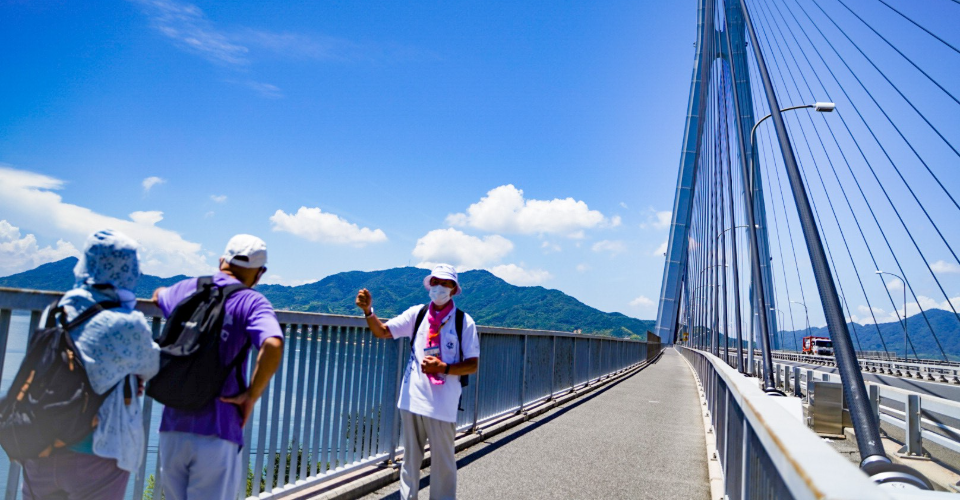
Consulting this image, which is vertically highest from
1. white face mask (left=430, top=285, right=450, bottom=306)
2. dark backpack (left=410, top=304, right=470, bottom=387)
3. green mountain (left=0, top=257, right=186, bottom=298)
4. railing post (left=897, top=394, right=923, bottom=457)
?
green mountain (left=0, top=257, right=186, bottom=298)

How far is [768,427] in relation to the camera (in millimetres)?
2535

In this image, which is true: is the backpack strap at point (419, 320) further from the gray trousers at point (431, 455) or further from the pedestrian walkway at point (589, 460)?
the pedestrian walkway at point (589, 460)

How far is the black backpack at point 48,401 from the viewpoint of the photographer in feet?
7.73

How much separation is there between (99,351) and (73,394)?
0.50ft

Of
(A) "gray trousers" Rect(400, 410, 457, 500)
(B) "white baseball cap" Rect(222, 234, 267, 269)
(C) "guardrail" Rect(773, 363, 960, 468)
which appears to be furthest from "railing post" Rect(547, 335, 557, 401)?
(B) "white baseball cap" Rect(222, 234, 267, 269)

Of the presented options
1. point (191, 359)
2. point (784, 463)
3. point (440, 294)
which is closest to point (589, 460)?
point (440, 294)

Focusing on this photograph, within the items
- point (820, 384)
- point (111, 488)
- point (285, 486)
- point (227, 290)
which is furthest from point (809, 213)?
point (111, 488)

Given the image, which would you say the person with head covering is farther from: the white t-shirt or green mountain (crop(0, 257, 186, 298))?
the white t-shirt

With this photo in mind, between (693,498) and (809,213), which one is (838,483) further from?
(809,213)

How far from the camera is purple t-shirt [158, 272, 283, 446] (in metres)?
2.96

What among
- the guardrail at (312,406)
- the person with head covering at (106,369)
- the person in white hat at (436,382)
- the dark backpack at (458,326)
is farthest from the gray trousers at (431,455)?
the person with head covering at (106,369)

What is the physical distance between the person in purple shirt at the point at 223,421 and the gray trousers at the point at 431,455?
1.77m

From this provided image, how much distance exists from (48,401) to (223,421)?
74 cm

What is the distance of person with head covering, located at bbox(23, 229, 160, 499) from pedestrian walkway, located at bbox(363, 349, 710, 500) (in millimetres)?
3398
